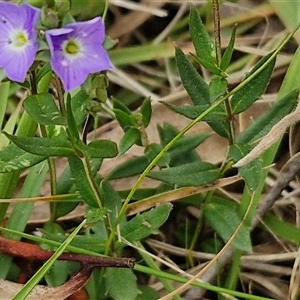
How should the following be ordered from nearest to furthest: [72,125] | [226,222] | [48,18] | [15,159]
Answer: [48,18] < [72,125] < [15,159] < [226,222]

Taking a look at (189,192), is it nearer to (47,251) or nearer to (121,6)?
(47,251)

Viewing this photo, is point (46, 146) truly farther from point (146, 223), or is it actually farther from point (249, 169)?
point (249, 169)

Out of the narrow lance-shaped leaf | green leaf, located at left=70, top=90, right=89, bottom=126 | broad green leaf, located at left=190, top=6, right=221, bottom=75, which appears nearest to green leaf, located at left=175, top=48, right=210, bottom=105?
broad green leaf, located at left=190, top=6, right=221, bottom=75

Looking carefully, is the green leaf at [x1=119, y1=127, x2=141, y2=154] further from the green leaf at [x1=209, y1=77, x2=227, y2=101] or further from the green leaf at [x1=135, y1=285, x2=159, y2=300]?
the green leaf at [x1=135, y1=285, x2=159, y2=300]

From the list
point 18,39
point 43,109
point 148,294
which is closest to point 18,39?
point 18,39

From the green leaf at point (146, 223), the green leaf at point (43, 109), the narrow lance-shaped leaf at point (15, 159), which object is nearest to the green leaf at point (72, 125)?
the green leaf at point (43, 109)

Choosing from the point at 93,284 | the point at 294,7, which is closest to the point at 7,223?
the point at 93,284

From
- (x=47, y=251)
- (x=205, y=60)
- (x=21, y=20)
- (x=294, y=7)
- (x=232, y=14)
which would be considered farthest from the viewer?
(x=232, y=14)
